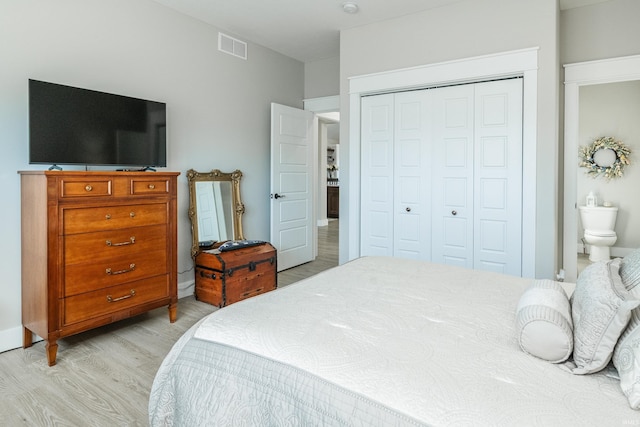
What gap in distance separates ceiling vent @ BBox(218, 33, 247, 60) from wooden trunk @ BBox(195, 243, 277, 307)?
219 centimetres

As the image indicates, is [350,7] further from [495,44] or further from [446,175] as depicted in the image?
[446,175]

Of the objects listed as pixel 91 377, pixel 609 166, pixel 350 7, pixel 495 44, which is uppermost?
pixel 350 7

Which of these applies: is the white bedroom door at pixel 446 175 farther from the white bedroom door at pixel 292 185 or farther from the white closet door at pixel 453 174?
the white bedroom door at pixel 292 185

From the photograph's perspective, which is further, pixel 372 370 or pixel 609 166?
pixel 609 166

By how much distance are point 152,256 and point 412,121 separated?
8.87ft

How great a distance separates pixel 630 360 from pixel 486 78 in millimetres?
3102

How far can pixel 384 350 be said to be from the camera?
3.68ft

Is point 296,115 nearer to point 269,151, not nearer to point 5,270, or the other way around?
point 269,151

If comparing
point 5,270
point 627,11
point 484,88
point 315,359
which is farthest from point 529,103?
point 5,270

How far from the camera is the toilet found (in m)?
4.68

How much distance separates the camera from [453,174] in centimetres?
366

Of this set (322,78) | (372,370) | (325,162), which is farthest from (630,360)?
(325,162)

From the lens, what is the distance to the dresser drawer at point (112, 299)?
8.21ft

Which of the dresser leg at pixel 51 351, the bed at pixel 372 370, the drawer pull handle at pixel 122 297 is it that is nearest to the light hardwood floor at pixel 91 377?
the dresser leg at pixel 51 351
